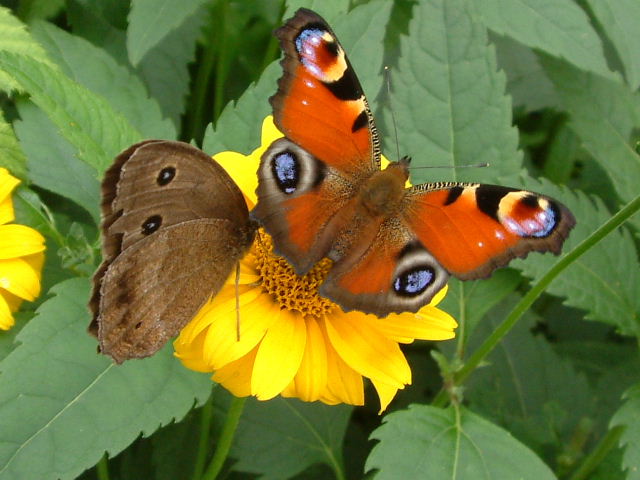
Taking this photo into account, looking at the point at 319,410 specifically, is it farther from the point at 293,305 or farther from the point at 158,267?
the point at 158,267

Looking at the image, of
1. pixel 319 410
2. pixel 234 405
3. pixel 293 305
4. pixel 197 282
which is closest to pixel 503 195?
pixel 293 305

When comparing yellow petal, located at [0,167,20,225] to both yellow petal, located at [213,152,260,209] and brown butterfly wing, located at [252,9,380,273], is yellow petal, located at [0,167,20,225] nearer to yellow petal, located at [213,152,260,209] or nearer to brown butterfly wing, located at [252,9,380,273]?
yellow petal, located at [213,152,260,209]

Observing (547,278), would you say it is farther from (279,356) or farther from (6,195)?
(6,195)

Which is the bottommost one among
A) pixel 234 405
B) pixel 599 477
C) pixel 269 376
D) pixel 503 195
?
pixel 599 477

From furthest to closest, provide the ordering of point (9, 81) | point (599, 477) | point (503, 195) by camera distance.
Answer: point (599, 477), point (9, 81), point (503, 195)

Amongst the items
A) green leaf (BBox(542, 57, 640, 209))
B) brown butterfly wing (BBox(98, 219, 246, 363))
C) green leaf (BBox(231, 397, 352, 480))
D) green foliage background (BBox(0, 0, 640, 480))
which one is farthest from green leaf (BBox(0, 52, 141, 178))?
green leaf (BBox(542, 57, 640, 209))

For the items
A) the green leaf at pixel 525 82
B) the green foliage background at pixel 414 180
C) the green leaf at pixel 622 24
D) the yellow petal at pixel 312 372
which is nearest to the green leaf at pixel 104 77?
the green foliage background at pixel 414 180

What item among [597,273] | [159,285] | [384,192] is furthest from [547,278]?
[159,285]
